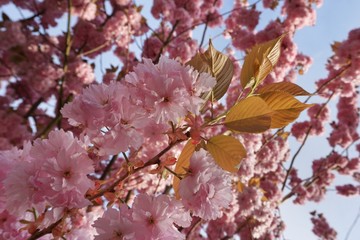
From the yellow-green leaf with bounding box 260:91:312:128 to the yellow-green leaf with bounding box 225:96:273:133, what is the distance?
0.04 metres

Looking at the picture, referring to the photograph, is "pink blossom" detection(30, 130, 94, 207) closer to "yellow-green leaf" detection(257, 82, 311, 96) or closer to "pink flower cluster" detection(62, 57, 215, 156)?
"pink flower cluster" detection(62, 57, 215, 156)

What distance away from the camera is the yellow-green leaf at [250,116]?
77 cm

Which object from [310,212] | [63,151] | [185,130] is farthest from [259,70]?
[310,212]

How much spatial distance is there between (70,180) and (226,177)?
1.03 feet

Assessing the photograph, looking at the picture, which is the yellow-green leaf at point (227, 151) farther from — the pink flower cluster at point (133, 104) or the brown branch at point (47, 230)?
the brown branch at point (47, 230)

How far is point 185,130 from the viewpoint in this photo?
834mm

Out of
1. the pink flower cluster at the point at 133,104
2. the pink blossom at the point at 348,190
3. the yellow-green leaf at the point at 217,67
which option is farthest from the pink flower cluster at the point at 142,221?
the pink blossom at the point at 348,190

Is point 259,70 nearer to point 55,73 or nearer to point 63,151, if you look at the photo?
point 63,151

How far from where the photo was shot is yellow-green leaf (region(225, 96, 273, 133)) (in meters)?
0.77

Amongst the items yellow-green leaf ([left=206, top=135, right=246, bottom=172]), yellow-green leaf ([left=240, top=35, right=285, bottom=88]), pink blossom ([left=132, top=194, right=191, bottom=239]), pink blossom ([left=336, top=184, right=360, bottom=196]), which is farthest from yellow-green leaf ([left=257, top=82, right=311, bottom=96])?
pink blossom ([left=336, top=184, right=360, bottom=196])

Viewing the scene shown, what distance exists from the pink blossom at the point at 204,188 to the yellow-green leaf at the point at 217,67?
0.56 ft

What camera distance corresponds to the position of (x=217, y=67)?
91 centimetres

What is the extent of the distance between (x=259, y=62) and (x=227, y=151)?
9.1 inches

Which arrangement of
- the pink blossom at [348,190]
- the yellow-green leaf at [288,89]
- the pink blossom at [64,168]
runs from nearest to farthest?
the pink blossom at [64,168]
the yellow-green leaf at [288,89]
the pink blossom at [348,190]
